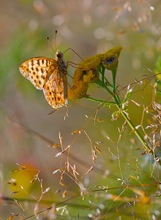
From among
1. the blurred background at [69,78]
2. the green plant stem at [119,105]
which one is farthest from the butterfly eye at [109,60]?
the blurred background at [69,78]

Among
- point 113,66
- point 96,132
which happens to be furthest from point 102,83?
point 96,132

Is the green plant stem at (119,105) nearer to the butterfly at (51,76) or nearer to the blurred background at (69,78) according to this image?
the butterfly at (51,76)

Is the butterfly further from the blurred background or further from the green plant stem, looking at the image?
the blurred background

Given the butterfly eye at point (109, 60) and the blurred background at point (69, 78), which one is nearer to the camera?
the butterfly eye at point (109, 60)

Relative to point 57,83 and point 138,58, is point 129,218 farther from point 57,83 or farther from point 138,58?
point 138,58

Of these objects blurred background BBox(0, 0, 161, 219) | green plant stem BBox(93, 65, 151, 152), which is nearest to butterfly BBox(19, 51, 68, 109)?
green plant stem BBox(93, 65, 151, 152)

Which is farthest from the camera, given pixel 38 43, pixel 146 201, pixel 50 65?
pixel 38 43
